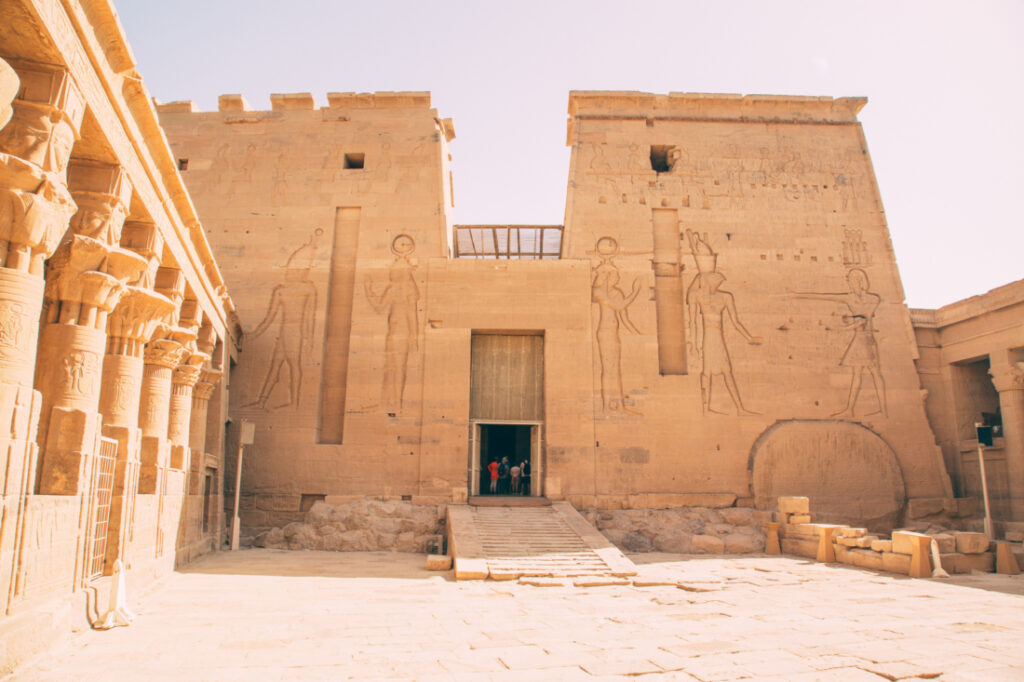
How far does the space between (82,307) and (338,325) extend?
8.77 m

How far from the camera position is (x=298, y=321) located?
1491cm

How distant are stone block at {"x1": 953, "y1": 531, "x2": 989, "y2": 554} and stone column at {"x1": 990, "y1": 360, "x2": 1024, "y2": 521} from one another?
14.2ft

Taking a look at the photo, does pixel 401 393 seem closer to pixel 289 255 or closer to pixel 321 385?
pixel 321 385

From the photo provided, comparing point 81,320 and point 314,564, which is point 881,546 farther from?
point 81,320

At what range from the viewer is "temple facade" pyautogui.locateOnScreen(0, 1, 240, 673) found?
4.82 metres

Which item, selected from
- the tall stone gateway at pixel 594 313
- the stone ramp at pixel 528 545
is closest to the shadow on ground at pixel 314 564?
the stone ramp at pixel 528 545

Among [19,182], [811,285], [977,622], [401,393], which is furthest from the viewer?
[811,285]

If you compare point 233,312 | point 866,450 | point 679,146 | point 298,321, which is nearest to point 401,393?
point 298,321

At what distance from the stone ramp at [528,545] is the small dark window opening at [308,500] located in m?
2.95

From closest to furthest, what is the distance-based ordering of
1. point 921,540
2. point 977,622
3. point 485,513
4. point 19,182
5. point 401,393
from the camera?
1. point 19,182
2. point 977,622
3. point 921,540
4. point 485,513
5. point 401,393

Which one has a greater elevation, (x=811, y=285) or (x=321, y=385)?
(x=811, y=285)

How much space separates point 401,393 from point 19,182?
1000 centimetres

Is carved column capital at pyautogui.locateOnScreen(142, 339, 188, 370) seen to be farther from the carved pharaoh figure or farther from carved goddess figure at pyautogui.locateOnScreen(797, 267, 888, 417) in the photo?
carved goddess figure at pyautogui.locateOnScreen(797, 267, 888, 417)

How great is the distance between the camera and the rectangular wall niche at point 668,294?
50.2ft
